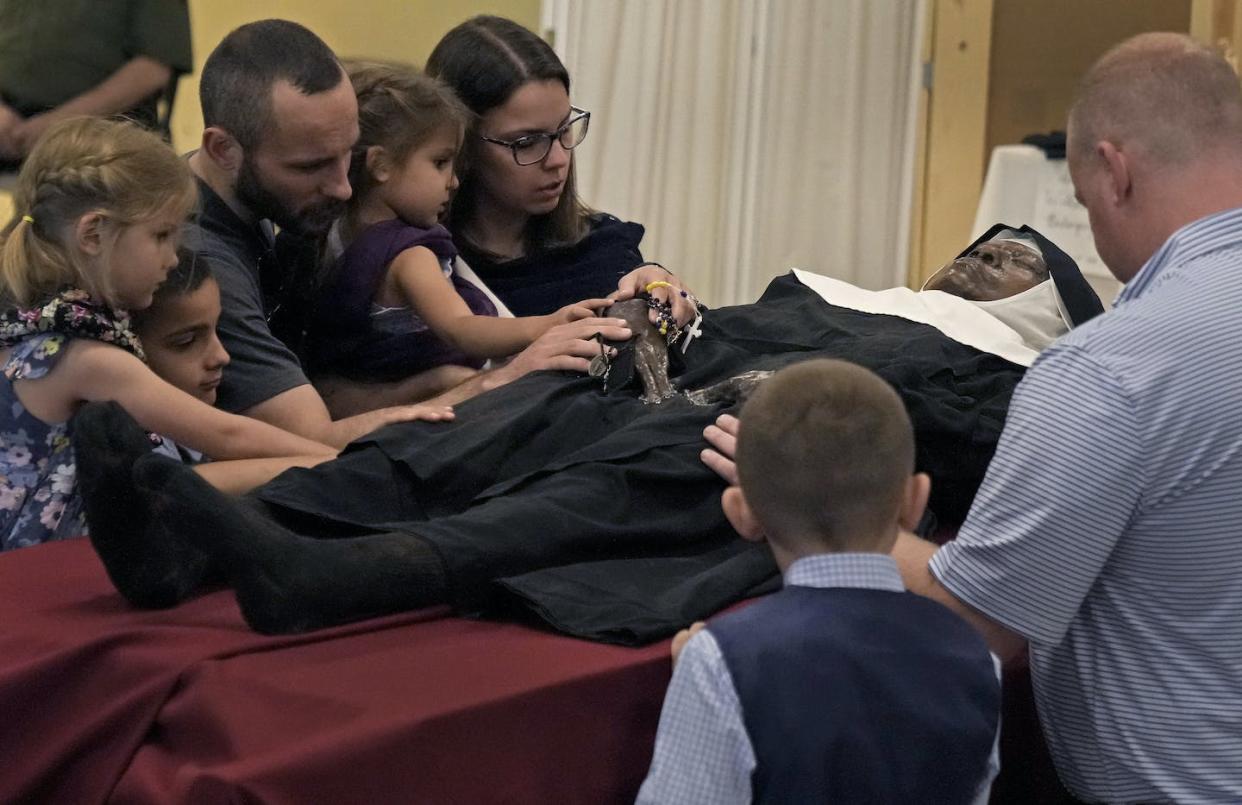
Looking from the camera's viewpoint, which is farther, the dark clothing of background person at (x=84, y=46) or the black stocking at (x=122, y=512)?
the dark clothing of background person at (x=84, y=46)

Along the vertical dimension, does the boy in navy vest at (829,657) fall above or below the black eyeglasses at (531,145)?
below

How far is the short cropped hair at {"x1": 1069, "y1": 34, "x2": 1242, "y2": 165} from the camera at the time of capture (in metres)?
1.57

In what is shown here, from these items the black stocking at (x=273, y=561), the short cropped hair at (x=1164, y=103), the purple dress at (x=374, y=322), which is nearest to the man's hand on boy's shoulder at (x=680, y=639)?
the black stocking at (x=273, y=561)

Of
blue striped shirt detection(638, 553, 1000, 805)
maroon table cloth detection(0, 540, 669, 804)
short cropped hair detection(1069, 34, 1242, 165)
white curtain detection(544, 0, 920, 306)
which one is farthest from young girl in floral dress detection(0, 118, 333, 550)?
white curtain detection(544, 0, 920, 306)

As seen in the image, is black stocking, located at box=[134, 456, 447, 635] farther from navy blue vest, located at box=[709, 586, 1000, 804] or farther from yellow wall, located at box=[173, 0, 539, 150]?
yellow wall, located at box=[173, 0, 539, 150]

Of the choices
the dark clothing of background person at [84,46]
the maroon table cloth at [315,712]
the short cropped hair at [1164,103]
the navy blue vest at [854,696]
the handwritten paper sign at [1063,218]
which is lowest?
the handwritten paper sign at [1063,218]

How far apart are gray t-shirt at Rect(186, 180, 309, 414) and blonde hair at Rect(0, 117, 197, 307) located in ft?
0.83

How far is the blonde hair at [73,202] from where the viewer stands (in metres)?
1.88

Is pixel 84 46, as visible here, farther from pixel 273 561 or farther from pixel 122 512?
pixel 273 561

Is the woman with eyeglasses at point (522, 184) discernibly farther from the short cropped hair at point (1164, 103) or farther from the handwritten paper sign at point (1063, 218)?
the handwritten paper sign at point (1063, 218)

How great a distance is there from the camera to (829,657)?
50.5 inches

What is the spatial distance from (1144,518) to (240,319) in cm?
135

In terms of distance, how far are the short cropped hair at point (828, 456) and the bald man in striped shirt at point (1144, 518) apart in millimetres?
184

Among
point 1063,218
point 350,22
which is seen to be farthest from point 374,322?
point 1063,218
